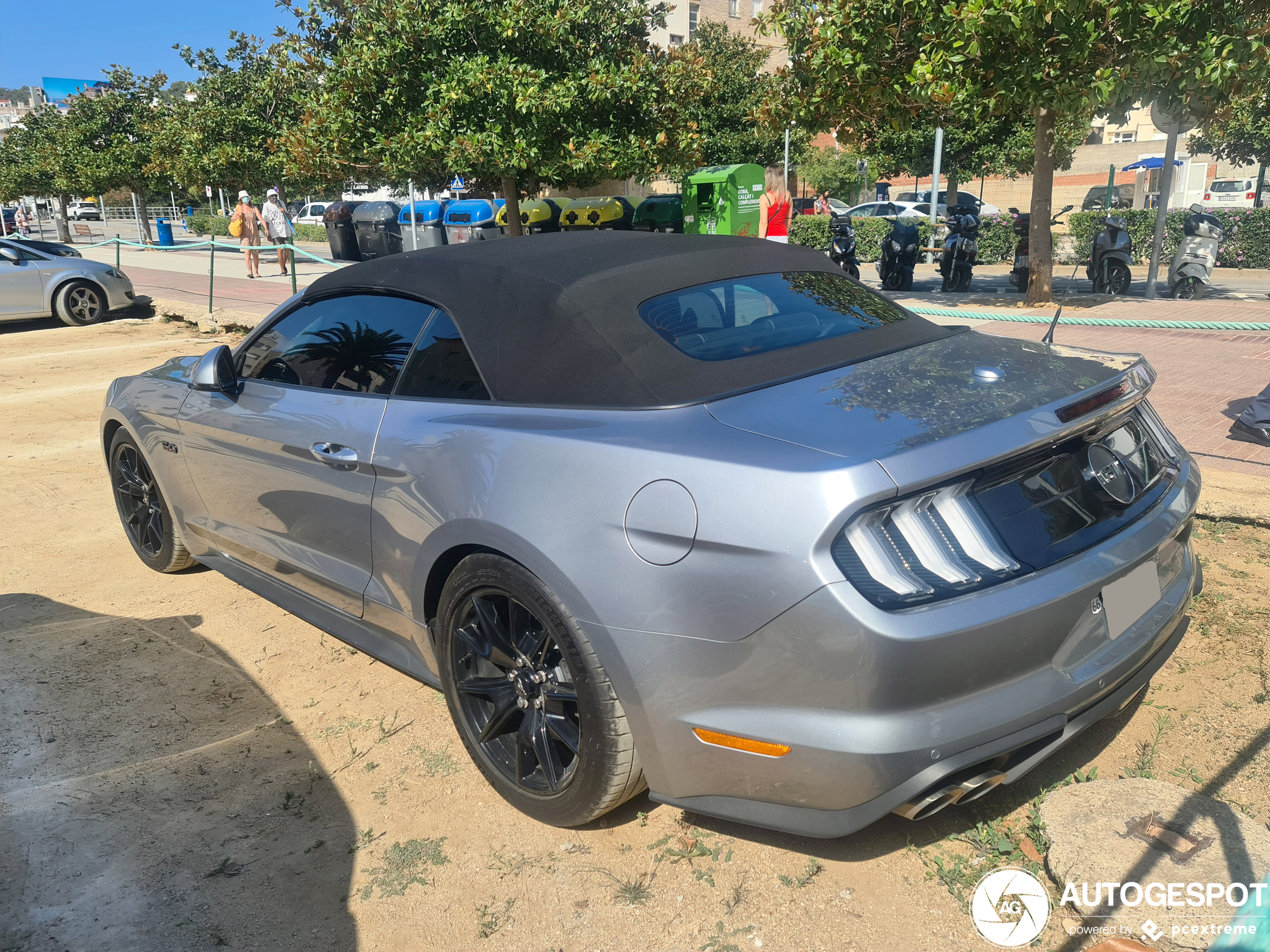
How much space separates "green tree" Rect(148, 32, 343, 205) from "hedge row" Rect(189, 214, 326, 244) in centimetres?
766

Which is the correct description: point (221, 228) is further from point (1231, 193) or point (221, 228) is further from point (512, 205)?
point (1231, 193)

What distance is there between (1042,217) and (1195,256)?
9.58ft

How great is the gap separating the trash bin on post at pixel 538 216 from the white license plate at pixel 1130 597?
1703 centimetres

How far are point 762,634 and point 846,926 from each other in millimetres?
797

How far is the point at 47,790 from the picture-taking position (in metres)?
3.08

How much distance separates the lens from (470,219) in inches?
787

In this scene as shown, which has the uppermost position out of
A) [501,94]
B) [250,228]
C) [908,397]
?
[501,94]

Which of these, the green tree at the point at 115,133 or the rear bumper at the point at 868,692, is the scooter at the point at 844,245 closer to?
the rear bumper at the point at 868,692

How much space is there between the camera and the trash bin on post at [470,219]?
19.9 metres

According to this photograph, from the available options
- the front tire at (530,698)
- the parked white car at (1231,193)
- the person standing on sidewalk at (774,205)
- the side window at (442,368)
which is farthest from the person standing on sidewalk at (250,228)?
the parked white car at (1231,193)

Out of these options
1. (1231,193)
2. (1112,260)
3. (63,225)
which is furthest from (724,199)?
(63,225)

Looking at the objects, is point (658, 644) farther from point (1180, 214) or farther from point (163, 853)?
point (1180, 214)

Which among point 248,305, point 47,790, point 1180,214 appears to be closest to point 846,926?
point 47,790

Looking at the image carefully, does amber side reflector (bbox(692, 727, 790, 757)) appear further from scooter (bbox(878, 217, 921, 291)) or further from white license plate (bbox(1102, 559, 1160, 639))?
scooter (bbox(878, 217, 921, 291))
